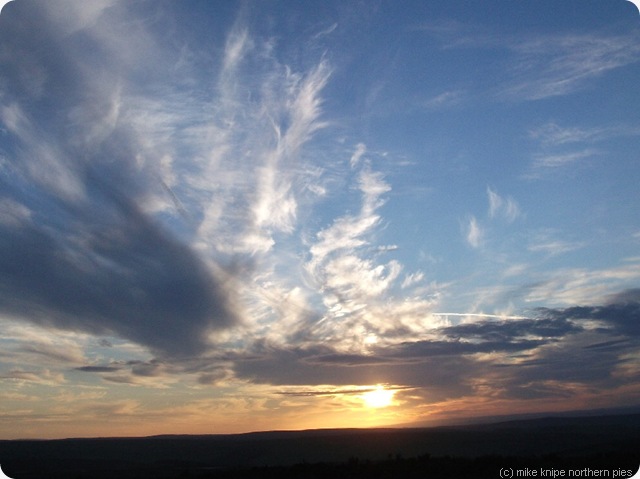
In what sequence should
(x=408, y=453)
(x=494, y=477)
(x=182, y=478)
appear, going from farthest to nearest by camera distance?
(x=408, y=453)
(x=182, y=478)
(x=494, y=477)

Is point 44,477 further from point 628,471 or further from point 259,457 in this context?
point 628,471

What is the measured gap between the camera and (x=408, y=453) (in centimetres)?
5884

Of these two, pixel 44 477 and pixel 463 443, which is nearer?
pixel 44 477

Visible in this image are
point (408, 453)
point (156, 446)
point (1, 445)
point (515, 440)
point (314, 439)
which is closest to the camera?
point (408, 453)

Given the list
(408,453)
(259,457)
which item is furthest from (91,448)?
(408,453)

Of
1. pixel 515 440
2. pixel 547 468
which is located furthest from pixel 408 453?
pixel 547 468

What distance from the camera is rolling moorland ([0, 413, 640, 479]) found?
29.9 meters

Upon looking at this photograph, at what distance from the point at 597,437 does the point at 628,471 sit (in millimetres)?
38521

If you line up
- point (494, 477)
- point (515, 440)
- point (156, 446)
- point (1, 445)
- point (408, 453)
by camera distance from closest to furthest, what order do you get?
point (494, 477) → point (408, 453) → point (515, 440) → point (156, 446) → point (1, 445)

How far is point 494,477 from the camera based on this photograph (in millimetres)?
26875

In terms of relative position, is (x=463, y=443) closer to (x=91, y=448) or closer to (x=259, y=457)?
(x=259, y=457)

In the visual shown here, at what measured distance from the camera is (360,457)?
55.0m

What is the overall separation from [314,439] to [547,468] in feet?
164

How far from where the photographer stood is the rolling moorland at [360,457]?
29.9 metres
